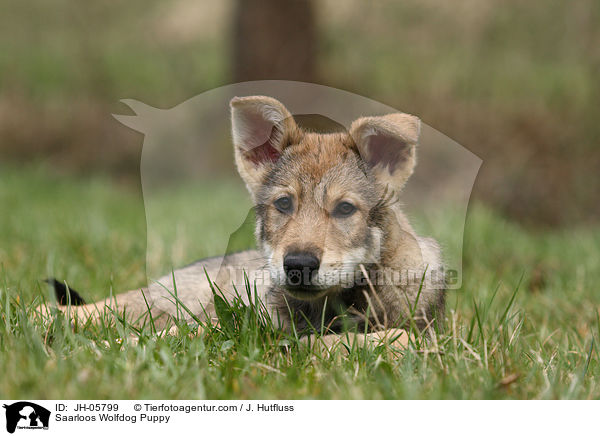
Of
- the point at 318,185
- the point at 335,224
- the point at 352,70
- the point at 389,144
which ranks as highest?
the point at 389,144

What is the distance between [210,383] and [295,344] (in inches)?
23.4

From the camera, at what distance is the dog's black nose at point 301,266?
10.6ft

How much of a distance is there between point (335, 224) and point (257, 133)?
724 millimetres

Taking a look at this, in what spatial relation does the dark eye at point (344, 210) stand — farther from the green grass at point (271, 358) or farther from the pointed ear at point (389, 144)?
the green grass at point (271, 358)

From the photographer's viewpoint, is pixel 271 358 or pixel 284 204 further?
pixel 284 204

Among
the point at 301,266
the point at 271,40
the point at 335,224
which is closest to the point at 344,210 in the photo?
the point at 335,224

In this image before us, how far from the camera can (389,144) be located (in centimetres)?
360

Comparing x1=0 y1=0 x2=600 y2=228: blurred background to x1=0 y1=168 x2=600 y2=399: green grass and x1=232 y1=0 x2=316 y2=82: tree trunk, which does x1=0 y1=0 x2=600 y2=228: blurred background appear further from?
x1=0 y1=168 x2=600 y2=399: green grass

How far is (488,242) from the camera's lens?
6.88 metres

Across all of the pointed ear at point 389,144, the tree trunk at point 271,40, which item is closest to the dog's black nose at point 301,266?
the pointed ear at point 389,144

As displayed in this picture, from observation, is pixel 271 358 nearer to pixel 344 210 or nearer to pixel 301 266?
pixel 301 266
